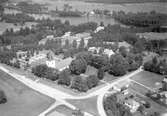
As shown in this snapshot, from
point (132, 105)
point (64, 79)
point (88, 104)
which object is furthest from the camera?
point (64, 79)

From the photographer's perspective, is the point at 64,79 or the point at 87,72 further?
the point at 87,72

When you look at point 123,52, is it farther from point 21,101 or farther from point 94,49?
point 21,101

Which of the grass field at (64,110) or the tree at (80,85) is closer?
the grass field at (64,110)

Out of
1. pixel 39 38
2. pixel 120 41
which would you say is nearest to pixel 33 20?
pixel 39 38

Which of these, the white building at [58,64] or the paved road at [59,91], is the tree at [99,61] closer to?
the paved road at [59,91]

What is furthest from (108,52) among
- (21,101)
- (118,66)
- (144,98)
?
(21,101)

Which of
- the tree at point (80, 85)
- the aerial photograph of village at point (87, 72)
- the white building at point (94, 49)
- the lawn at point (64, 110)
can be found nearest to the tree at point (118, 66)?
the aerial photograph of village at point (87, 72)

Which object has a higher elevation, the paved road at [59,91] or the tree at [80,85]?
the tree at [80,85]
